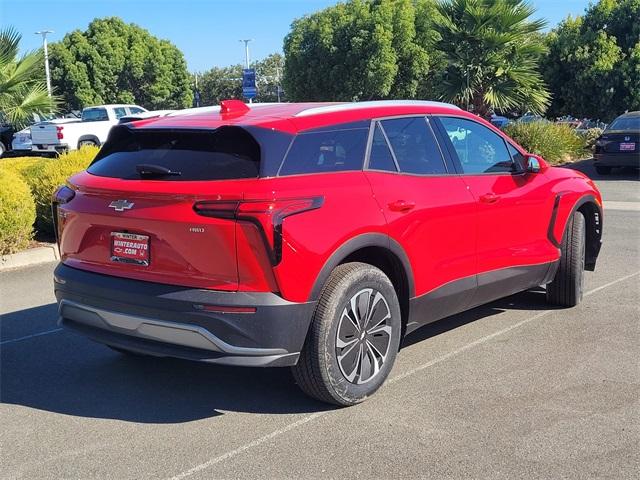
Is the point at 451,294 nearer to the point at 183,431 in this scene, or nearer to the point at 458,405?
the point at 458,405

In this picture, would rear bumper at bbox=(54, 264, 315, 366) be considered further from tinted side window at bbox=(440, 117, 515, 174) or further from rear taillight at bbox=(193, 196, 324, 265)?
tinted side window at bbox=(440, 117, 515, 174)

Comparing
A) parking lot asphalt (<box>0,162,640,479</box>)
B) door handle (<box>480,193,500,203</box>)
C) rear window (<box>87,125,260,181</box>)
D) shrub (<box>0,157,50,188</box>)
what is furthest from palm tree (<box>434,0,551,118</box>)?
rear window (<box>87,125,260,181</box>)

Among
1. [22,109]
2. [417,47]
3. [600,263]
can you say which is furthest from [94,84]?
[600,263]

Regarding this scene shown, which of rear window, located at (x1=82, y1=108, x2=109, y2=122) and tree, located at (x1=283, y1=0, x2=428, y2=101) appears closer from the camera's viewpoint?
rear window, located at (x1=82, y1=108, x2=109, y2=122)

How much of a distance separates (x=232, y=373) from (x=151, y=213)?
150 centimetres

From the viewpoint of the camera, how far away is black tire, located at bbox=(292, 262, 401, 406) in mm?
3863

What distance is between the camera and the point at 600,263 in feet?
26.3

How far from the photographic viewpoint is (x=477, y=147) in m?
5.39

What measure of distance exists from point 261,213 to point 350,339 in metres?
0.99

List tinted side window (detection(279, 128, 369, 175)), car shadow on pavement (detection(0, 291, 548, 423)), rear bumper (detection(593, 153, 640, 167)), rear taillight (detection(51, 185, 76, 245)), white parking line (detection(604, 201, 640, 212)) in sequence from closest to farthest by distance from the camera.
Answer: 1. tinted side window (detection(279, 128, 369, 175))
2. car shadow on pavement (detection(0, 291, 548, 423))
3. rear taillight (detection(51, 185, 76, 245))
4. white parking line (detection(604, 201, 640, 212))
5. rear bumper (detection(593, 153, 640, 167))

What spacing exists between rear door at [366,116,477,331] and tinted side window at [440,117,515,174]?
0.88ft

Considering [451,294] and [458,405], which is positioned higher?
[451,294]

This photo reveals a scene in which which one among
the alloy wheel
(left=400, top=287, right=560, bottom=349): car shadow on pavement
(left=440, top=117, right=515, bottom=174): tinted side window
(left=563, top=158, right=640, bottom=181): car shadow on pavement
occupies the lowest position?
(left=400, top=287, right=560, bottom=349): car shadow on pavement

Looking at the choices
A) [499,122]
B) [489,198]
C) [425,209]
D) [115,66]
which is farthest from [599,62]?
[115,66]
